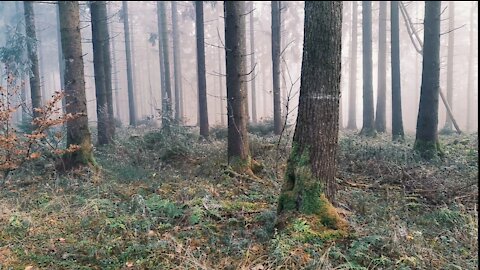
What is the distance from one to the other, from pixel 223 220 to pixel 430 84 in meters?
8.09

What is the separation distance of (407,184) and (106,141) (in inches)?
397

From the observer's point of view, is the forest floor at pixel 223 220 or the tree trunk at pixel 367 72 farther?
the tree trunk at pixel 367 72

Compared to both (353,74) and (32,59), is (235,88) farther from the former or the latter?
(353,74)

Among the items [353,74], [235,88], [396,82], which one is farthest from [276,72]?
[353,74]

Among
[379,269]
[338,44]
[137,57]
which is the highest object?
[137,57]

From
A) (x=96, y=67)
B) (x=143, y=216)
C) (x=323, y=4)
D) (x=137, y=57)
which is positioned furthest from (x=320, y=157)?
(x=137, y=57)

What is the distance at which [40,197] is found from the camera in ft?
22.2

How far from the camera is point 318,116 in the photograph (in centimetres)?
497

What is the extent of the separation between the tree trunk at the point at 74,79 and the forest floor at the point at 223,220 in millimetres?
548

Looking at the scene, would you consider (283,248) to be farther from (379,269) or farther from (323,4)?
(323,4)

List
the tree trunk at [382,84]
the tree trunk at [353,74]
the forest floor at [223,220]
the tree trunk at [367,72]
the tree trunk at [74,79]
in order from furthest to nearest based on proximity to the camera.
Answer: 1. the tree trunk at [353,74]
2. the tree trunk at [382,84]
3. the tree trunk at [367,72]
4. the tree trunk at [74,79]
5. the forest floor at [223,220]

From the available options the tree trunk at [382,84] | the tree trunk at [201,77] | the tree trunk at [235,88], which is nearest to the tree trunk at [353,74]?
the tree trunk at [382,84]

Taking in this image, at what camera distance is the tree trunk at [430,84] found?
34.9 ft

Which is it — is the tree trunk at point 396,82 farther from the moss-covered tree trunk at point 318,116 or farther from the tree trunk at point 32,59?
the tree trunk at point 32,59
